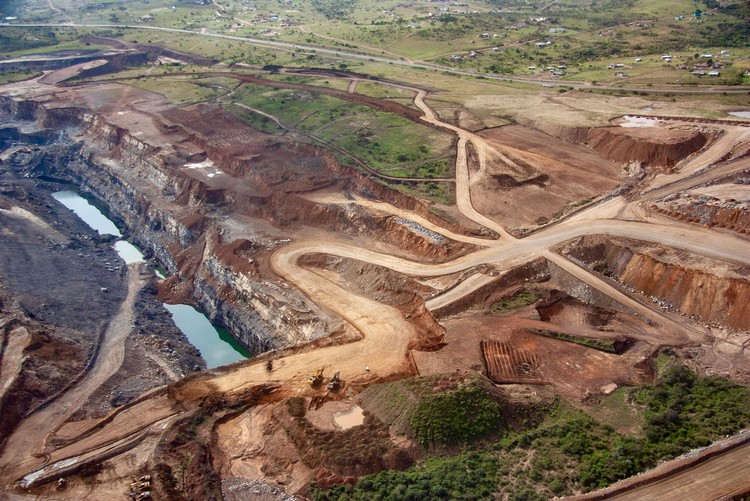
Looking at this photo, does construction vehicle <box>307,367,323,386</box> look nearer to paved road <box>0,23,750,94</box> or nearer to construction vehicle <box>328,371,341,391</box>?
construction vehicle <box>328,371,341,391</box>

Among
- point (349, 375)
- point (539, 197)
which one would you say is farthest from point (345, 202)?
point (349, 375)

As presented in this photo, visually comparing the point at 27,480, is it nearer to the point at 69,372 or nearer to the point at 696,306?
the point at 69,372

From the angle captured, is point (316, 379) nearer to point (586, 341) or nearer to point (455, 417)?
point (455, 417)

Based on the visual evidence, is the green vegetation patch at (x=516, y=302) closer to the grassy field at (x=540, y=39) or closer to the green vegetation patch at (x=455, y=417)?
the green vegetation patch at (x=455, y=417)

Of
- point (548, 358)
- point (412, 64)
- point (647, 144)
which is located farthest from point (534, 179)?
point (412, 64)

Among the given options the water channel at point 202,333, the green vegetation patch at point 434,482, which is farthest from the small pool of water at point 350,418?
the water channel at point 202,333

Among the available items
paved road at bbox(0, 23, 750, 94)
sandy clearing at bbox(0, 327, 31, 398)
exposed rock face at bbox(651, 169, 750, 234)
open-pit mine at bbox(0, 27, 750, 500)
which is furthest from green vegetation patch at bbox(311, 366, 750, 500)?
paved road at bbox(0, 23, 750, 94)
